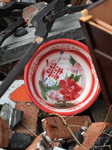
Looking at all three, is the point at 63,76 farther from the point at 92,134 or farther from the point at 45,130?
the point at 92,134

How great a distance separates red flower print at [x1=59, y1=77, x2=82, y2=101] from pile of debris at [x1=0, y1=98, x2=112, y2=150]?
244 mm

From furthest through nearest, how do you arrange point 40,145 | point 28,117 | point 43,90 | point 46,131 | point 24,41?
point 24,41
point 43,90
point 28,117
point 46,131
point 40,145

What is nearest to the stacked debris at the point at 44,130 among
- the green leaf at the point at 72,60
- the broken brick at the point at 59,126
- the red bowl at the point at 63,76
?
the broken brick at the point at 59,126

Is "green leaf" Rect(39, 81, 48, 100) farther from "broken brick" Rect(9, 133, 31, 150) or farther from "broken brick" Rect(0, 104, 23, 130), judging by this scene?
"broken brick" Rect(9, 133, 31, 150)

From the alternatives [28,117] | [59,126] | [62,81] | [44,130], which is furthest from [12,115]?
[62,81]

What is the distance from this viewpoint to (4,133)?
6.58 feet

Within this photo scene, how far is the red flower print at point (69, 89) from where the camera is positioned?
8.63 feet

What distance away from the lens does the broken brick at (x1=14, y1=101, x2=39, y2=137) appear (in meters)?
2.30

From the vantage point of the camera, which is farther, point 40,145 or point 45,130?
point 45,130

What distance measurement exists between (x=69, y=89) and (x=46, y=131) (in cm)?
56

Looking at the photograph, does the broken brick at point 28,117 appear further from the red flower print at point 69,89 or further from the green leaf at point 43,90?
the red flower print at point 69,89

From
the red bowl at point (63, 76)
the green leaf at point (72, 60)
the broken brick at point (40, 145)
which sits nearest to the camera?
the broken brick at point (40, 145)

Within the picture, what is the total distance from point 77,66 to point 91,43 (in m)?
0.81

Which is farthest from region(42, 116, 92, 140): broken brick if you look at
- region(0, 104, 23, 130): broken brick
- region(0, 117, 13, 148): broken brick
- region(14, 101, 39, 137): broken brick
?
region(0, 117, 13, 148): broken brick
